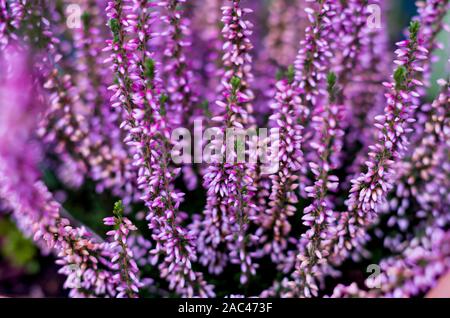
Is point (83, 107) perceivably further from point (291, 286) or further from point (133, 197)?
point (291, 286)

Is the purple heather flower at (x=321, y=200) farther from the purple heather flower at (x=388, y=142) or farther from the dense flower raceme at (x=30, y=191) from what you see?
the dense flower raceme at (x=30, y=191)

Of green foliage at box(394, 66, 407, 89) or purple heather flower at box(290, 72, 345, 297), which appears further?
purple heather flower at box(290, 72, 345, 297)

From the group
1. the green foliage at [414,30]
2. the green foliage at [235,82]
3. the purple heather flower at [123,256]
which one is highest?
the green foliage at [414,30]

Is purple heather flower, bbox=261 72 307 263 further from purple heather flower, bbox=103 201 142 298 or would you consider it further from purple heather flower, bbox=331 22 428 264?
purple heather flower, bbox=103 201 142 298

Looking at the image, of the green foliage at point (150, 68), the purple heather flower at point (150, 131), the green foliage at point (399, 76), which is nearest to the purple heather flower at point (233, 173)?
the purple heather flower at point (150, 131)

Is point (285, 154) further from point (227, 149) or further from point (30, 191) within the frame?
point (30, 191)

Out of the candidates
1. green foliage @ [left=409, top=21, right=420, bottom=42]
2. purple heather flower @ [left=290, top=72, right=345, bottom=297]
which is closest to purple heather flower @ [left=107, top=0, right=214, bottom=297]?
purple heather flower @ [left=290, top=72, right=345, bottom=297]

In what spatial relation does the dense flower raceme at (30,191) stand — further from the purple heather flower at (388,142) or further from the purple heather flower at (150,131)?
the purple heather flower at (388,142)

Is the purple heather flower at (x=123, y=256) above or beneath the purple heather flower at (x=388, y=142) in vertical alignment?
beneath

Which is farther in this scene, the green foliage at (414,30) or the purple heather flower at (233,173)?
the purple heather flower at (233,173)
